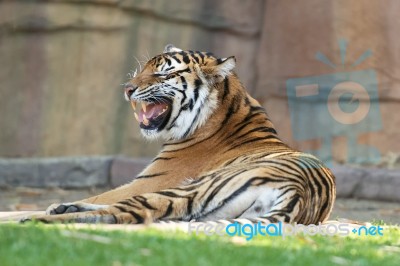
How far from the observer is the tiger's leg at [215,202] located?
5746mm

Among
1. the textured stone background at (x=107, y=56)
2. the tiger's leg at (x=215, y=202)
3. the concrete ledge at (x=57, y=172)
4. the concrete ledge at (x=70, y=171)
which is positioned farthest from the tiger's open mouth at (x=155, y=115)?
the concrete ledge at (x=57, y=172)

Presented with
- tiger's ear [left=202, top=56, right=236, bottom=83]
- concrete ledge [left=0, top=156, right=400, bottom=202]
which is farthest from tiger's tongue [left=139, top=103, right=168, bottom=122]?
concrete ledge [left=0, top=156, right=400, bottom=202]

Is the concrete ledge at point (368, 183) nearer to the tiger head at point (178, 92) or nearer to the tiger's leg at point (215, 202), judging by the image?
the tiger head at point (178, 92)

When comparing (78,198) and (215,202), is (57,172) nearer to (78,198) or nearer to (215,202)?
(78,198)

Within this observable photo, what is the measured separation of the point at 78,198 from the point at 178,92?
14.5 ft

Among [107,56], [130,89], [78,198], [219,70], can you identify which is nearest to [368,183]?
[78,198]

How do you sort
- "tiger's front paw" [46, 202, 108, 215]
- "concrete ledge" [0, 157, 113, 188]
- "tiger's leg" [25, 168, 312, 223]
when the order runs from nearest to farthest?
"tiger's leg" [25, 168, 312, 223] < "tiger's front paw" [46, 202, 108, 215] < "concrete ledge" [0, 157, 113, 188]

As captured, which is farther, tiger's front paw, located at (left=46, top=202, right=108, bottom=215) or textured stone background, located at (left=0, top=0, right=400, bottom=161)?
textured stone background, located at (left=0, top=0, right=400, bottom=161)

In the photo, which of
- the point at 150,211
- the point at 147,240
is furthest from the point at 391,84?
the point at 147,240

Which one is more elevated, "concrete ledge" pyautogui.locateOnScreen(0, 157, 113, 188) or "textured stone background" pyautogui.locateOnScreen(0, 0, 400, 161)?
"textured stone background" pyautogui.locateOnScreen(0, 0, 400, 161)

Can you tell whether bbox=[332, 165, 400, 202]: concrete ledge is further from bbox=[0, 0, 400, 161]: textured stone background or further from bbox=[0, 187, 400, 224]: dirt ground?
bbox=[0, 0, 400, 161]: textured stone background

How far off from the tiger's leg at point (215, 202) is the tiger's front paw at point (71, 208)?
1.06 ft

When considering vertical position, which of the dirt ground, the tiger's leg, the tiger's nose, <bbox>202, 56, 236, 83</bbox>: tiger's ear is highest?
<bbox>202, 56, 236, 83</bbox>: tiger's ear

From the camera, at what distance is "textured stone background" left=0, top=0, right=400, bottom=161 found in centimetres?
1191
